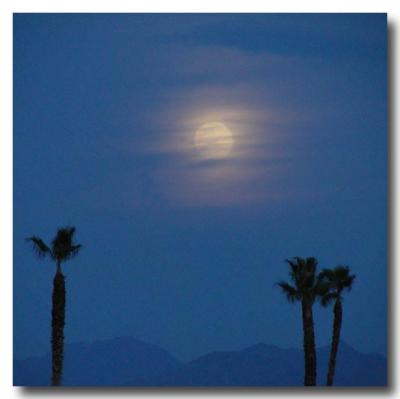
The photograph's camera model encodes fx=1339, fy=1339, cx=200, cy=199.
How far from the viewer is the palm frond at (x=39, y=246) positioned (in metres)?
17.0

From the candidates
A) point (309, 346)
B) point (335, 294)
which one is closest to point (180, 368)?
point (309, 346)

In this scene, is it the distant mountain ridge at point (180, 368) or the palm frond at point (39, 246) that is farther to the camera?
the palm frond at point (39, 246)

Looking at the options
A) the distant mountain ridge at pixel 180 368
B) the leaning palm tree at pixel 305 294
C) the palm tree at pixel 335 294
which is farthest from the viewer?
the leaning palm tree at pixel 305 294

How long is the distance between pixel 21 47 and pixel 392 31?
15.3 ft

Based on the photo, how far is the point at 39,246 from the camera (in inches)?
677

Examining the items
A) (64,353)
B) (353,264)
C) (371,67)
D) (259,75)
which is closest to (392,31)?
(371,67)

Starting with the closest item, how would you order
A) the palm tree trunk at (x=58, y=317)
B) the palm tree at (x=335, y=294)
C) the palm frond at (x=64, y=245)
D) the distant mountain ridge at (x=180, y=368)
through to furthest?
the distant mountain ridge at (x=180, y=368)
the palm tree at (x=335, y=294)
the palm frond at (x=64, y=245)
the palm tree trunk at (x=58, y=317)

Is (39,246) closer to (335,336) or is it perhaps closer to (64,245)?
(64,245)

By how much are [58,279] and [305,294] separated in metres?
3.40

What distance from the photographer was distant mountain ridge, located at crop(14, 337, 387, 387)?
1666cm

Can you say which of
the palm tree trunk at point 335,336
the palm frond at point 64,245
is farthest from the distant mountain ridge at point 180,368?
the palm frond at point 64,245

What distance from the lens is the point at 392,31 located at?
16.8 metres

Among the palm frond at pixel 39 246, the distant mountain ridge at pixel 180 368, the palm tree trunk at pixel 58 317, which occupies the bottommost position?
the distant mountain ridge at pixel 180 368

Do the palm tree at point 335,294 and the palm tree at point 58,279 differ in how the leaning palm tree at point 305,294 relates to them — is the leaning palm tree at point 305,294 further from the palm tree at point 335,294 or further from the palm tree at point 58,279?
the palm tree at point 58,279
